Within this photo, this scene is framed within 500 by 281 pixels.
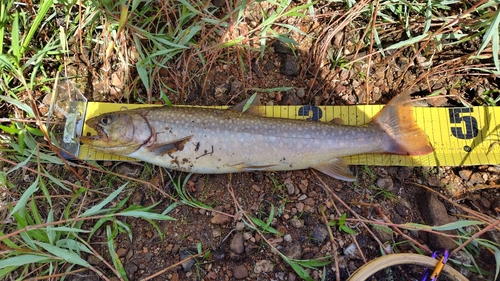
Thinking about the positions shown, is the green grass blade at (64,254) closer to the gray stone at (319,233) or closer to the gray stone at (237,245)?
the gray stone at (237,245)

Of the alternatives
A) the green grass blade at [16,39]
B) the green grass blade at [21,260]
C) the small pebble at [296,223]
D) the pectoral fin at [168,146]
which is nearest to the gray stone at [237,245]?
the small pebble at [296,223]

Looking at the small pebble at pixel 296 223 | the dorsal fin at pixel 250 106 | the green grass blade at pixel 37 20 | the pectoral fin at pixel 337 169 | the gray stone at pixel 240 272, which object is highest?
the green grass blade at pixel 37 20

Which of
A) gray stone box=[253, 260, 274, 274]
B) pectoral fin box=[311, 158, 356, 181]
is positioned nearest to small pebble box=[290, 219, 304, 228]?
gray stone box=[253, 260, 274, 274]

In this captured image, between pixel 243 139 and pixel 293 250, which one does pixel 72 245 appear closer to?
pixel 243 139

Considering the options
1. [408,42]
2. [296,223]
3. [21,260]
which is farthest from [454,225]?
[21,260]

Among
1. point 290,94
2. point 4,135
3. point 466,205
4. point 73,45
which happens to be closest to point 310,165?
point 290,94

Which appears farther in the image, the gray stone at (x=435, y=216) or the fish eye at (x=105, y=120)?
the fish eye at (x=105, y=120)

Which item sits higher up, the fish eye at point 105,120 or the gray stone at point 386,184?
the fish eye at point 105,120
